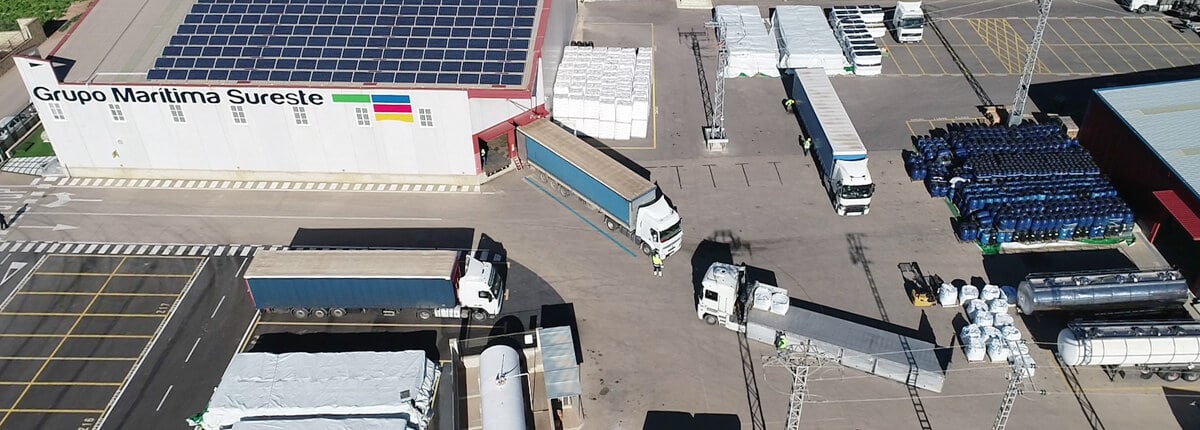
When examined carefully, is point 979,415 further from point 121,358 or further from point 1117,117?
point 121,358

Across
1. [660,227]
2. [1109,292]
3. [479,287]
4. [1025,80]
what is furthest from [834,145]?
[479,287]

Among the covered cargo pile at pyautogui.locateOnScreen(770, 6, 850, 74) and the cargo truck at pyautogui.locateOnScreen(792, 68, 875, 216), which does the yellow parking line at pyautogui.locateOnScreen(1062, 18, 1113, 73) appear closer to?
the covered cargo pile at pyautogui.locateOnScreen(770, 6, 850, 74)

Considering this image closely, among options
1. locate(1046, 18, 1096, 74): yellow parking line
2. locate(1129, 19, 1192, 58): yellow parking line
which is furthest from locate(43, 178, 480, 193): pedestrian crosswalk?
locate(1129, 19, 1192, 58): yellow parking line

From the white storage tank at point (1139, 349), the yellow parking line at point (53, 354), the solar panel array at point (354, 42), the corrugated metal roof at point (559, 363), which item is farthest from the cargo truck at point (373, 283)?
the white storage tank at point (1139, 349)

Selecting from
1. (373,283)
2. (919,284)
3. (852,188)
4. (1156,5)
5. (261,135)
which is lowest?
(373,283)

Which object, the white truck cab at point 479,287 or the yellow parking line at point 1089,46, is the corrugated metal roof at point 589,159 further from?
the yellow parking line at point 1089,46

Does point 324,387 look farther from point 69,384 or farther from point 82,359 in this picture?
point 82,359

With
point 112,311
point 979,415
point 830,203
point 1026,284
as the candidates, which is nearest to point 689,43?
point 830,203
